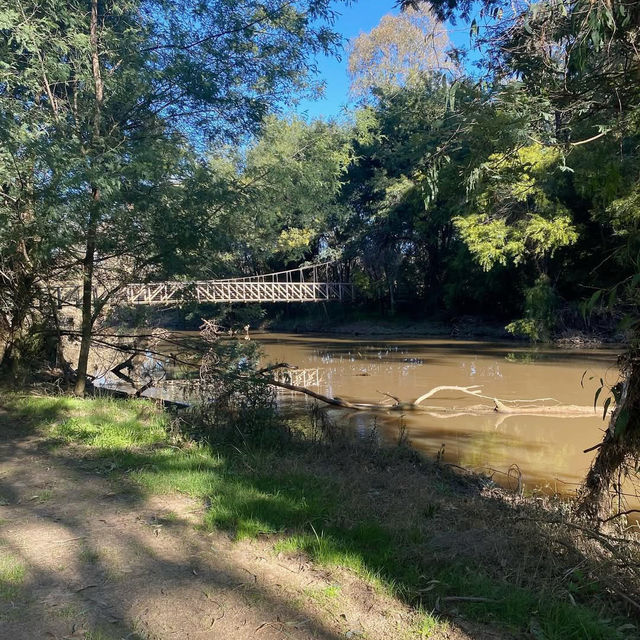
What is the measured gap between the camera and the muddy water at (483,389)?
825 cm

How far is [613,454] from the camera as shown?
15.5ft

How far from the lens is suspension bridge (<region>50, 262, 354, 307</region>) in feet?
27.8

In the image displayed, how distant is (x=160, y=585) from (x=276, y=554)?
0.71 m

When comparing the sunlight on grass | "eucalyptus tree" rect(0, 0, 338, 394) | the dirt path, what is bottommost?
the sunlight on grass

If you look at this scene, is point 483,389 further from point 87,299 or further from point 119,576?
point 119,576

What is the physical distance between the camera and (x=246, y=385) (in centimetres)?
747

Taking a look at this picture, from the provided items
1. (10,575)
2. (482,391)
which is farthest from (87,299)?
(482,391)

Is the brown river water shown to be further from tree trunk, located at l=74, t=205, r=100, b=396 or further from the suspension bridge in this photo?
tree trunk, located at l=74, t=205, r=100, b=396

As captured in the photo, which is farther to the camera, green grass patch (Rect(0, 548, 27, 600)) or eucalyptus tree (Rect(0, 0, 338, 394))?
eucalyptus tree (Rect(0, 0, 338, 394))

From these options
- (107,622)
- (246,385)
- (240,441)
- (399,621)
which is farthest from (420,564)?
(246,385)

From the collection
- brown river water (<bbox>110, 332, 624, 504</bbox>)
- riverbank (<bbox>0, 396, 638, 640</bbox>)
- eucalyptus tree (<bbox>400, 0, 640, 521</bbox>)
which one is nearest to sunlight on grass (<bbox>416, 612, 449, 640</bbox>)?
riverbank (<bbox>0, 396, 638, 640</bbox>)

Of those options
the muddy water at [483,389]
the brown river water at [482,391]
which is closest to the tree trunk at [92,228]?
the brown river water at [482,391]

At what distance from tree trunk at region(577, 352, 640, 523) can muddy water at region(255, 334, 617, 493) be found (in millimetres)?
1011

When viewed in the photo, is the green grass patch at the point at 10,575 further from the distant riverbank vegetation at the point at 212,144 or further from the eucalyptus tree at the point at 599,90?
the eucalyptus tree at the point at 599,90
